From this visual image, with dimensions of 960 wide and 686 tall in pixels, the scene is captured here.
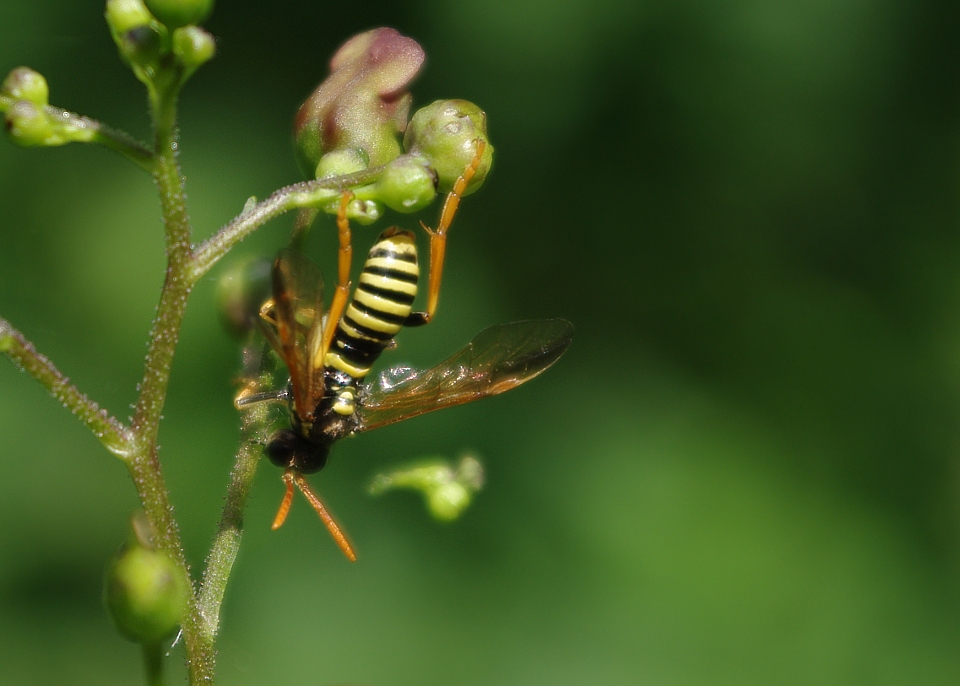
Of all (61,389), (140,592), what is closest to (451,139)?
(61,389)

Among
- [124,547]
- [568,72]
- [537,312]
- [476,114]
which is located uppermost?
[476,114]

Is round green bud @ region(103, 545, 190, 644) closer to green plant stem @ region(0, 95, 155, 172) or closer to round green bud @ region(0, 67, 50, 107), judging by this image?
green plant stem @ region(0, 95, 155, 172)

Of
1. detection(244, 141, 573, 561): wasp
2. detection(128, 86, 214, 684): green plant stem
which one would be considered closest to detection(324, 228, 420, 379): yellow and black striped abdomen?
detection(244, 141, 573, 561): wasp

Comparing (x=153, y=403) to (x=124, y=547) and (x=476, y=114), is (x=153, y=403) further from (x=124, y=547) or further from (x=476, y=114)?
(x=476, y=114)

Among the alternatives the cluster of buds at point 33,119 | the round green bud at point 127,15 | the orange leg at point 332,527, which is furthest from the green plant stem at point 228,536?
the round green bud at point 127,15

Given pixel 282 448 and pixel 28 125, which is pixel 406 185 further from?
pixel 282 448

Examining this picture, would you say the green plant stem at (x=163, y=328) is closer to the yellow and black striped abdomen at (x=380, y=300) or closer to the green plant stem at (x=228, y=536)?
the green plant stem at (x=228, y=536)

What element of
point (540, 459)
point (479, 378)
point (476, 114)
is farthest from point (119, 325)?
point (476, 114)
